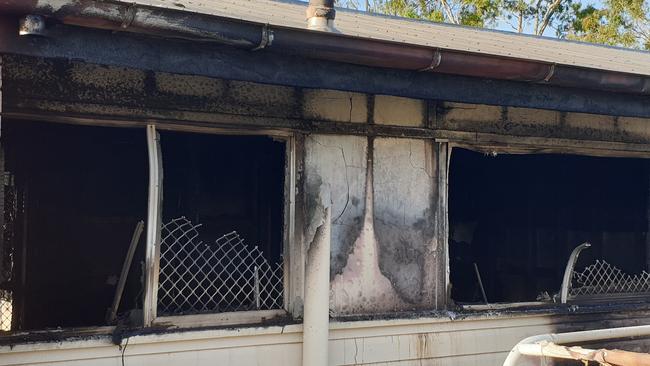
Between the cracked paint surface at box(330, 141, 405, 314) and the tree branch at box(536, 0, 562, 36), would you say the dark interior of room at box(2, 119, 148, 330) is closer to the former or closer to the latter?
the cracked paint surface at box(330, 141, 405, 314)

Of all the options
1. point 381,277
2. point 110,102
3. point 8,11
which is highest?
point 8,11

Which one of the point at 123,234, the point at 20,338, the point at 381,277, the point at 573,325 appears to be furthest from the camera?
the point at 123,234

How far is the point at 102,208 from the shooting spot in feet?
24.4

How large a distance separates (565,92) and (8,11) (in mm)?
3826

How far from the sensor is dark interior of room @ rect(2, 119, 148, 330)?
672cm

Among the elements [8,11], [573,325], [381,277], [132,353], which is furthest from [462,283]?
[8,11]

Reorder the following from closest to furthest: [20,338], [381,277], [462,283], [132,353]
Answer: [20,338]
[132,353]
[381,277]
[462,283]

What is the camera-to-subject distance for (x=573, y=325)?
18.8 ft

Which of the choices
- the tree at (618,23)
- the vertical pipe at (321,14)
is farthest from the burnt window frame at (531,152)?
the tree at (618,23)

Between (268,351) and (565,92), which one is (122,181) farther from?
(565,92)

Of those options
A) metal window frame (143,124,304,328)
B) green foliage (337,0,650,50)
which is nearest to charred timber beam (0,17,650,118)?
metal window frame (143,124,304,328)

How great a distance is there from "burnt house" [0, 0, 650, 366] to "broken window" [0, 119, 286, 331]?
25 millimetres

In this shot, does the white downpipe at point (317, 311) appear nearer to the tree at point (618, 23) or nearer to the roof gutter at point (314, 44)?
the roof gutter at point (314, 44)

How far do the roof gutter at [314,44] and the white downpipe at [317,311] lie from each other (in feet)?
4.86
